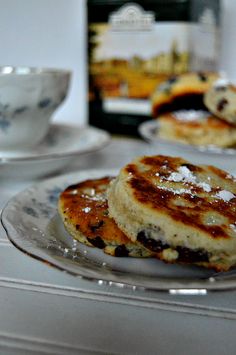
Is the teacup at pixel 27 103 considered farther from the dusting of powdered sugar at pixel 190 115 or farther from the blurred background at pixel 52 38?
the blurred background at pixel 52 38

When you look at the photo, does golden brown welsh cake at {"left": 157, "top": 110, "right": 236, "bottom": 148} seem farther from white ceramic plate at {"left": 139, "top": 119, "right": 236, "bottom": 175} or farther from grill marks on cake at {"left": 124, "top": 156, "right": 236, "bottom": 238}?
grill marks on cake at {"left": 124, "top": 156, "right": 236, "bottom": 238}

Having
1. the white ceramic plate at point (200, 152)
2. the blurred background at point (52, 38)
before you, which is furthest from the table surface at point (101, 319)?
the blurred background at point (52, 38)

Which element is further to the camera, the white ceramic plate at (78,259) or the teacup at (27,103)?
the teacup at (27,103)

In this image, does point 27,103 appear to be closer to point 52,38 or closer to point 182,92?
point 182,92

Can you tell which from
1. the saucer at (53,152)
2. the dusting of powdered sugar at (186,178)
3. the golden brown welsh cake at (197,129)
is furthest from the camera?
the golden brown welsh cake at (197,129)

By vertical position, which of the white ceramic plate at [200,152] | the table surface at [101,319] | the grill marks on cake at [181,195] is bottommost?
the table surface at [101,319]

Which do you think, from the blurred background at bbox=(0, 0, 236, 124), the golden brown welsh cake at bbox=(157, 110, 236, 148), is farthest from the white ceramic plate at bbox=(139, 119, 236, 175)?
the blurred background at bbox=(0, 0, 236, 124)

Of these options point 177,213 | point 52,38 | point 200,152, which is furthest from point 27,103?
point 52,38

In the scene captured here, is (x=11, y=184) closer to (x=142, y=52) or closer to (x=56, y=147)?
(x=56, y=147)
